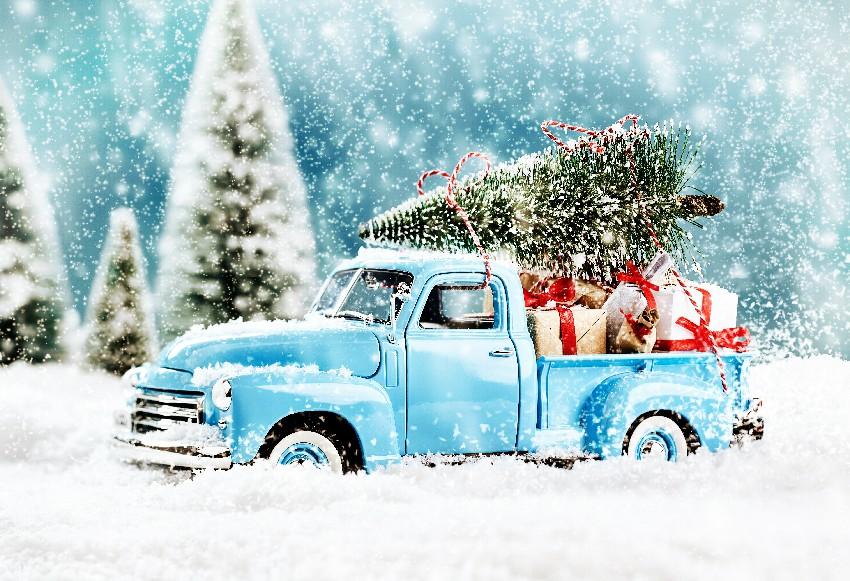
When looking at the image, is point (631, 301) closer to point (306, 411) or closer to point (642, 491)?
point (642, 491)

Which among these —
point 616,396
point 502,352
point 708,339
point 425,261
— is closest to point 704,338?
point 708,339

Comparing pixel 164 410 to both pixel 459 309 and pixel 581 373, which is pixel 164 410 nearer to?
pixel 459 309

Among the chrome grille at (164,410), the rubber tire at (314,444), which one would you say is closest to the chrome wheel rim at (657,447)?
the rubber tire at (314,444)

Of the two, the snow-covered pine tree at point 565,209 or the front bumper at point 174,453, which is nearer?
the front bumper at point 174,453

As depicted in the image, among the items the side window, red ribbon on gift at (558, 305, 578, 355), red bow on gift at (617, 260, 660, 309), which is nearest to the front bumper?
the side window

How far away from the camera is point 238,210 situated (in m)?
12.1

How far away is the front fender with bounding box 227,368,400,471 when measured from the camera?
4785mm

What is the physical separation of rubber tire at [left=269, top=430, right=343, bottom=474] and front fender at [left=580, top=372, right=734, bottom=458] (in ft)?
5.27

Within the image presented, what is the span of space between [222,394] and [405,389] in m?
1.06

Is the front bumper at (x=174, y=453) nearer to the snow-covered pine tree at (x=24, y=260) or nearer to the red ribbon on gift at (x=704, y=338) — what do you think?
the red ribbon on gift at (x=704, y=338)

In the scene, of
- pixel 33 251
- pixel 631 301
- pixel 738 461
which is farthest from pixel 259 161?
pixel 738 461

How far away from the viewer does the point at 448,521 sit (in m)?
4.11

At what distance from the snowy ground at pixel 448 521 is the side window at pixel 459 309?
39.0 inches

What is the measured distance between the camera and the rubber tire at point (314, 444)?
4.92 m
